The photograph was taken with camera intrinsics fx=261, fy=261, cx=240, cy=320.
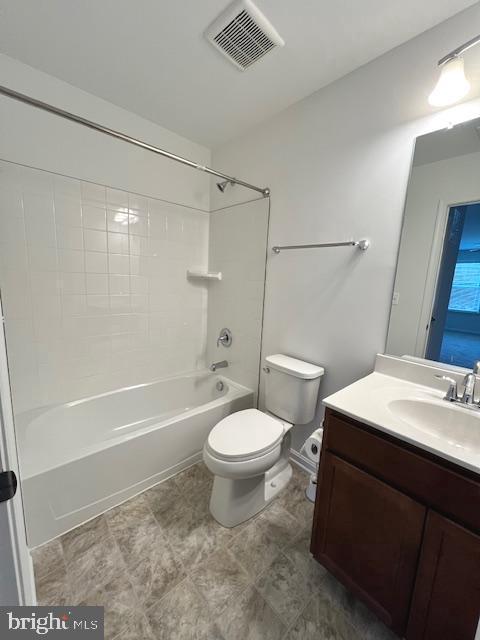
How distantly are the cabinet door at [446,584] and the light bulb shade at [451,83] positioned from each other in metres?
1.46

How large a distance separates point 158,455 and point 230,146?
235 centimetres

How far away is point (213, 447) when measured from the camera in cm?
131

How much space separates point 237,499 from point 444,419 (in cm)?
106

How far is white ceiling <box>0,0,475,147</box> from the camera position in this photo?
110 cm

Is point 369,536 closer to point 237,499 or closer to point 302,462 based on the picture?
point 237,499

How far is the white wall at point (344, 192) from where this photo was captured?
122cm

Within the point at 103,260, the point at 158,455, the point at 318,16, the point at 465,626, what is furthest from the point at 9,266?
the point at 465,626

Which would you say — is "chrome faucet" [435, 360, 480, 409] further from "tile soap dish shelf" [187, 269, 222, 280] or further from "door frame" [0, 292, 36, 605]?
"tile soap dish shelf" [187, 269, 222, 280]

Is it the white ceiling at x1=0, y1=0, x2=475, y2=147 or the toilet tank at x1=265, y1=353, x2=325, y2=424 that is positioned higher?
the white ceiling at x1=0, y1=0, x2=475, y2=147

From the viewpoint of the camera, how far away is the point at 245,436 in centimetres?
139

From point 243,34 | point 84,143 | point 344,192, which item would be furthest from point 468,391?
point 84,143

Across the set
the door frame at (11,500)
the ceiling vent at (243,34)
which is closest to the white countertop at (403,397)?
the door frame at (11,500)

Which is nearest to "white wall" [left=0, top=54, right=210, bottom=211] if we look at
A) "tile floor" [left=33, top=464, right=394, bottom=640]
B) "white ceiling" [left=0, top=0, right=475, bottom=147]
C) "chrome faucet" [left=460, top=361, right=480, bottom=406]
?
"white ceiling" [left=0, top=0, right=475, bottom=147]

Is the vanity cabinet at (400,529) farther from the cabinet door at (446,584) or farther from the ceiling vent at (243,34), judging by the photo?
the ceiling vent at (243,34)
